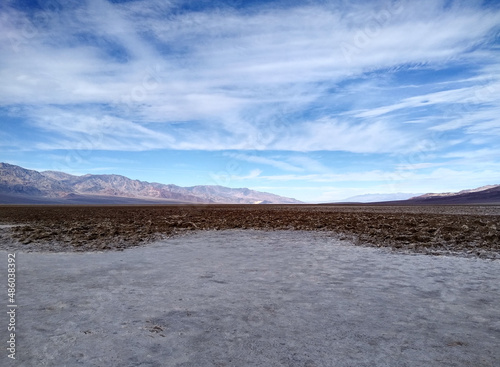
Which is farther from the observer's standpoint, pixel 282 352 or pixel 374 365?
pixel 282 352

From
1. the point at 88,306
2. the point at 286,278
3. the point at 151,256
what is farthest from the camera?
the point at 151,256

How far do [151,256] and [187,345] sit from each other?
756 cm

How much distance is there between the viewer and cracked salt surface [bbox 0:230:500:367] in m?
3.97

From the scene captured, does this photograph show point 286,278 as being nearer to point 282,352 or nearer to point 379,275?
point 379,275

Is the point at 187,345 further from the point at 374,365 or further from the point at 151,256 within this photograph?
the point at 151,256

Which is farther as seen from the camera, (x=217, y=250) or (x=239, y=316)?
(x=217, y=250)

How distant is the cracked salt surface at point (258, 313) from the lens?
156 inches

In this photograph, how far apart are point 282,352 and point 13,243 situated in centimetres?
1536

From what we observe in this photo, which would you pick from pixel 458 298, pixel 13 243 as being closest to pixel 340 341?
pixel 458 298

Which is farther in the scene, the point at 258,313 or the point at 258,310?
the point at 258,310

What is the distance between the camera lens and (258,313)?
5.45 metres

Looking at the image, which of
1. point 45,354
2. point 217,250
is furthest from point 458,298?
point 217,250

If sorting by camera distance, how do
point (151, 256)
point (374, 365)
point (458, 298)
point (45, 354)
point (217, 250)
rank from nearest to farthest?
point (374, 365) < point (45, 354) < point (458, 298) < point (151, 256) < point (217, 250)

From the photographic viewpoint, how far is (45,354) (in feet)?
13.1
